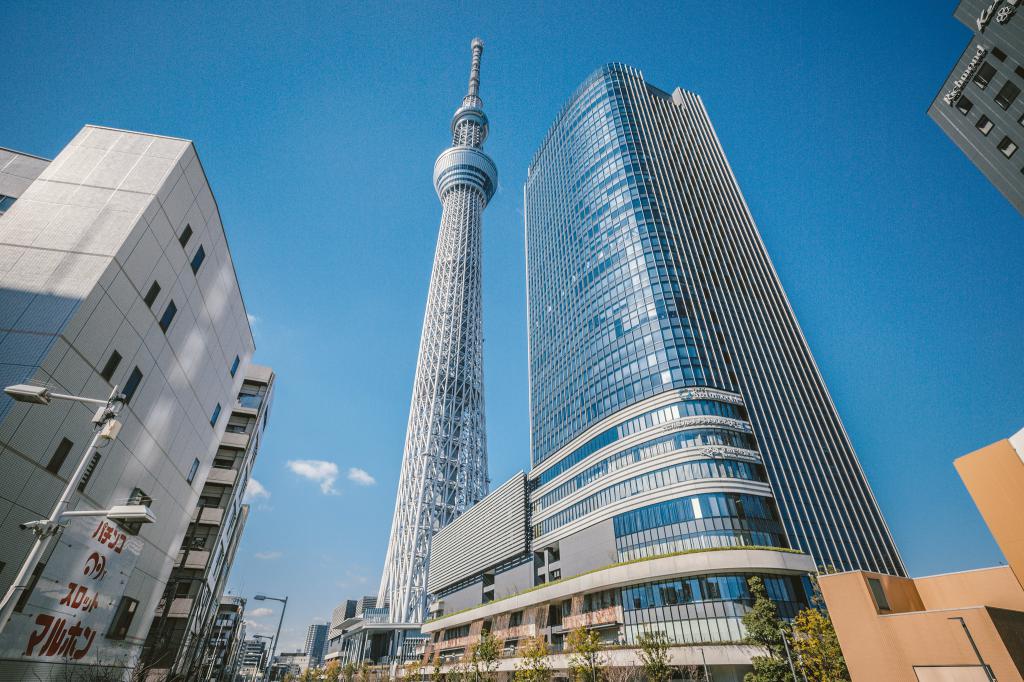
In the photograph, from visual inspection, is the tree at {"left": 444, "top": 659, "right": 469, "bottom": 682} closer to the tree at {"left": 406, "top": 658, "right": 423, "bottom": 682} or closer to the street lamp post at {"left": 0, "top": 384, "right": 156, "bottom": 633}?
the tree at {"left": 406, "top": 658, "right": 423, "bottom": 682}

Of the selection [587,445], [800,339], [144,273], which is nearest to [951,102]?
[800,339]

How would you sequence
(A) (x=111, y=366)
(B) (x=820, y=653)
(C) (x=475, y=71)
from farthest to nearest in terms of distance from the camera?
(C) (x=475, y=71) → (B) (x=820, y=653) → (A) (x=111, y=366)

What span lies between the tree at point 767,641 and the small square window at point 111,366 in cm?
3928

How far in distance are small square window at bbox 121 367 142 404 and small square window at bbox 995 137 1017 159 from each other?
61.9 metres

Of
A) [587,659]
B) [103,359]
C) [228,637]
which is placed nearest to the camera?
[103,359]

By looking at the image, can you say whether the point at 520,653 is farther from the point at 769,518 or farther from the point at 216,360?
the point at 216,360

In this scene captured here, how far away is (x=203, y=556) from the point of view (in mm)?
40906

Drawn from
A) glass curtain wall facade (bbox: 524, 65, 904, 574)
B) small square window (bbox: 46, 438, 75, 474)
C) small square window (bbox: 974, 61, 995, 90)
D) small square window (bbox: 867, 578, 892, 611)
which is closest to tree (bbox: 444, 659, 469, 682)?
glass curtain wall facade (bbox: 524, 65, 904, 574)

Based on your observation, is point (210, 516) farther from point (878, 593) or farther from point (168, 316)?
point (878, 593)

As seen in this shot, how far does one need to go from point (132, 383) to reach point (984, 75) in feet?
208

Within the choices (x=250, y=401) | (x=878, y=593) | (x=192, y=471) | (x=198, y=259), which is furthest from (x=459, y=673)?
(x=198, y=259)

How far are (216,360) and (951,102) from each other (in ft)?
209

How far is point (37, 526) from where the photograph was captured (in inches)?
397

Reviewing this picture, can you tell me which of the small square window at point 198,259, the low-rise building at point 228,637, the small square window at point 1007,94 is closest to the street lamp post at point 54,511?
the small square window at point 198,259
